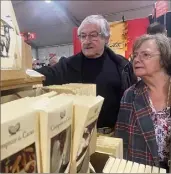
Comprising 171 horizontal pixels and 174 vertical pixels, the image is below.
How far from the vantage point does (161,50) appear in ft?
4.63

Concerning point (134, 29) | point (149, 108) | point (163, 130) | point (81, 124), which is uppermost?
point (134, 29)

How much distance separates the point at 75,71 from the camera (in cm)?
163

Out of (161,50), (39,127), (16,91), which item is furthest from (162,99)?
(39,127)

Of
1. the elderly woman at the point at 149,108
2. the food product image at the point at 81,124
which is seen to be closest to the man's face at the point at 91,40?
the elderly woman at the point at 149,108

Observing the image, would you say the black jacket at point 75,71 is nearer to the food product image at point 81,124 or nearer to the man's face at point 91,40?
the man's face at point 91,40

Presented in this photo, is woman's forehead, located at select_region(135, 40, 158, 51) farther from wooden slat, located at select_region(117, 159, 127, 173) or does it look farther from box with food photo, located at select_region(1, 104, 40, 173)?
box with food photo, located at select_region(1, 104, 40, 173)

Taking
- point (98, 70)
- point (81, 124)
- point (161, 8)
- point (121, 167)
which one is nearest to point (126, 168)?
point (121, 167)

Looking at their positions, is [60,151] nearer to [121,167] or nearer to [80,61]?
[121,167]

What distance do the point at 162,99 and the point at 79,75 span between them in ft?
1.97

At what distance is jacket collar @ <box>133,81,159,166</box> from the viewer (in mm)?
1228

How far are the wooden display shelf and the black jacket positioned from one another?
0.77 meters

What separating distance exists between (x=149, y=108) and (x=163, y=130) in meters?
0.15

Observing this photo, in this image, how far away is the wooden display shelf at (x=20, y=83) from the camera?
1.96 feet

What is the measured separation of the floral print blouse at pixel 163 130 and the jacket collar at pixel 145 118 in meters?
0.04
